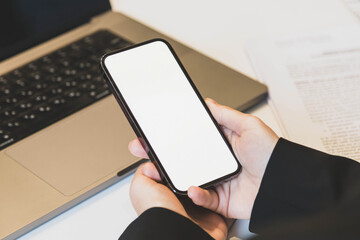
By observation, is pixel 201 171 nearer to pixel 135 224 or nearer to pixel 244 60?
pixel 135 224

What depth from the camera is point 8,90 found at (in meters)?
0.58

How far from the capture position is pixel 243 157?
462 mm

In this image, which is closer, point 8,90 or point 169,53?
point 169,53

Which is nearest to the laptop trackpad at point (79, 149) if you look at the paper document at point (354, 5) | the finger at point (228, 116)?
the finger at point (228, 116)

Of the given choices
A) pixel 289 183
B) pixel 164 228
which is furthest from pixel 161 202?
pixel 289 183

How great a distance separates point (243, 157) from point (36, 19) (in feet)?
1.24

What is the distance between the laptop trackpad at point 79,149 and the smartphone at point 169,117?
0.06 metres

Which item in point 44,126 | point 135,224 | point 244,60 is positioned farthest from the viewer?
point 244,60

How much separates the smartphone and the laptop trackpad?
0.06m

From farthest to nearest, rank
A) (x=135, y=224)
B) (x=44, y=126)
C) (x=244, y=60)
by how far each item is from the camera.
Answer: (x=244, y=60), (x=44, y=126), (x=135, y=224)

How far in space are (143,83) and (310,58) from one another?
298mm

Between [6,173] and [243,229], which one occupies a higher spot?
[6,173]

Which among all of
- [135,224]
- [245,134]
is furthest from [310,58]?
[135,224]

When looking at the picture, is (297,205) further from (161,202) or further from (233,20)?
(233,20)
